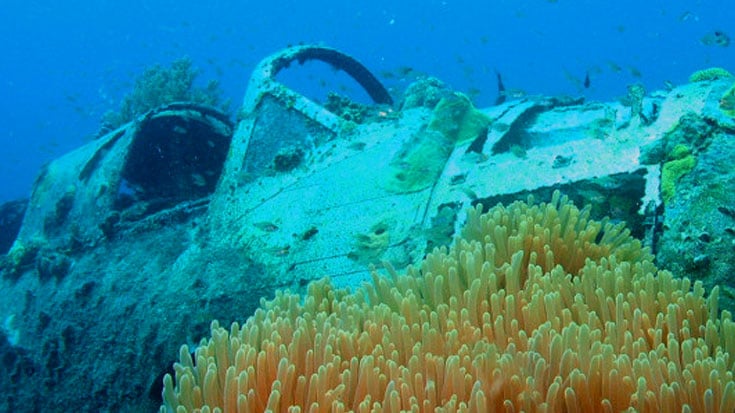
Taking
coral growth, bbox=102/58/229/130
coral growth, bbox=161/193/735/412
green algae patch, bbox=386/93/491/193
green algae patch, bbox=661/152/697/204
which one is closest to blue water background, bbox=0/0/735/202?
coral growth, bbox=102/58/229/130

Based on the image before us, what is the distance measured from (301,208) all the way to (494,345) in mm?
3240

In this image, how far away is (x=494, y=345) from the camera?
191 cm

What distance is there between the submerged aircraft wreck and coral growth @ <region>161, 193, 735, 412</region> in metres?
0.73

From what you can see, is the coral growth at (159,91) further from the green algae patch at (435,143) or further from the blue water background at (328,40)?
the blue water background at (328,40)

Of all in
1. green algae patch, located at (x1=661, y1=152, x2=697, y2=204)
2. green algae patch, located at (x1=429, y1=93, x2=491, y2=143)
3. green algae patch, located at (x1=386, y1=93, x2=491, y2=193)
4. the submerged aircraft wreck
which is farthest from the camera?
green algae patch, located at (x1=429, y1=93, x2=491, y2=143)

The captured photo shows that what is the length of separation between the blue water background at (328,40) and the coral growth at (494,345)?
300 ft

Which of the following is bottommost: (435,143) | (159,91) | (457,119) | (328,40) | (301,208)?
(301,208)

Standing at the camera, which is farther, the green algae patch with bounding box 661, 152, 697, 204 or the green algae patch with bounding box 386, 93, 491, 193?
the green algae patch with bounding box 386, 93, 491, 193

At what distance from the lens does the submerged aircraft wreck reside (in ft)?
11.5

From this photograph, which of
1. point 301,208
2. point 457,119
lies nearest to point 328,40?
point 457,119

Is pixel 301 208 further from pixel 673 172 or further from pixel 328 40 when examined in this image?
pixel 328 40

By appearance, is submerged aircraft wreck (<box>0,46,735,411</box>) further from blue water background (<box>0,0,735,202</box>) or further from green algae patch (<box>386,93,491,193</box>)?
blue water background (<box>0,0,735,202</box>)

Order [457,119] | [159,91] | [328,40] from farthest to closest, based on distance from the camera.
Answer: [328,40] < [159,91] < [457,119]

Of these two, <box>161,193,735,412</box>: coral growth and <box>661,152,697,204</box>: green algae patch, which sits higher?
<box>661,152,697,204</box>: green algae patch
